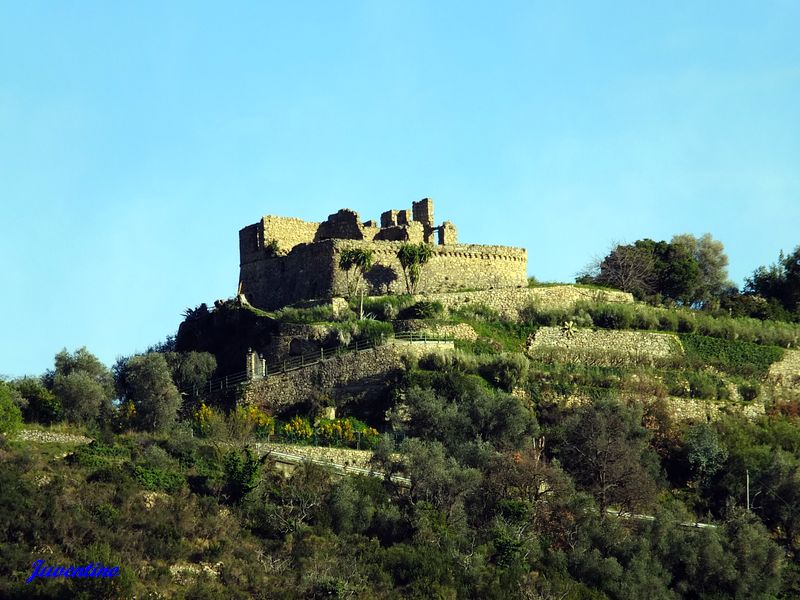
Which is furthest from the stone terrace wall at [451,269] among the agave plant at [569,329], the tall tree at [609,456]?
the tall tree at [609,456]

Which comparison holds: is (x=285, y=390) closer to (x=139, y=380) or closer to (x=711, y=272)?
(x=139, y=380)

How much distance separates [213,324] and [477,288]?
10591 mm

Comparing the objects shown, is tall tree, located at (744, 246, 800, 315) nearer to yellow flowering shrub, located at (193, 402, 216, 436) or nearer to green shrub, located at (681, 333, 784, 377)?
green shrub, located at (681, 333, 784, 377)

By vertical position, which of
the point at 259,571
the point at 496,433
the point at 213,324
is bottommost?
the point at 259,571

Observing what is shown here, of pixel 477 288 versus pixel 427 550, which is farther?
pixel 477 288

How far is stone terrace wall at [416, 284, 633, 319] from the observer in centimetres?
5938

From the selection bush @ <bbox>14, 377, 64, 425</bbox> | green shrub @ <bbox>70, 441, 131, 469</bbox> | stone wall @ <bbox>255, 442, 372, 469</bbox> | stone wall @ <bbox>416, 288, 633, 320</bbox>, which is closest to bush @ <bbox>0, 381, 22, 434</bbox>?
green shrub @ <bbox>70, 441, 131, 469</bbox>

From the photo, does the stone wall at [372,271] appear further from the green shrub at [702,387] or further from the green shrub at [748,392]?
the green shrub at [748,392]

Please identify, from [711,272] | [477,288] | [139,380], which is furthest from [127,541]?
[711,272]

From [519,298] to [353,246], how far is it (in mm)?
6663

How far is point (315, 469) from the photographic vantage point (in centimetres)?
4584

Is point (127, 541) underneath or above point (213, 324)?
underneath

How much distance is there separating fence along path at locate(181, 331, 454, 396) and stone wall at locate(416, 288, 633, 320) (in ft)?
14.9

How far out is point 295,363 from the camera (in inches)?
2120
